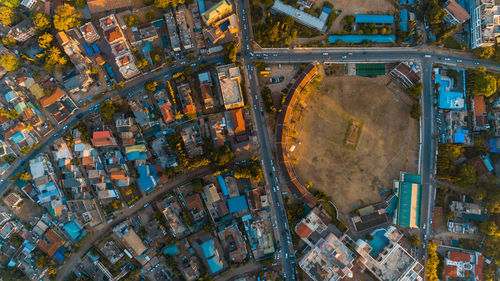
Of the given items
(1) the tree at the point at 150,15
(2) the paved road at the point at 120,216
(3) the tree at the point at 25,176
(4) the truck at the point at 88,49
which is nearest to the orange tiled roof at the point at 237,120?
(2) the paved road at the point at 120,216

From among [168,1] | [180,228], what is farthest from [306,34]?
[180,228]

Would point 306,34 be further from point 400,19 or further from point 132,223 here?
point 132,223

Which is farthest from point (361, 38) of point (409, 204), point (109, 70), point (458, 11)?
point (109, 70)

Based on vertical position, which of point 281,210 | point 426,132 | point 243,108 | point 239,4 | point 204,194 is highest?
point 239,4

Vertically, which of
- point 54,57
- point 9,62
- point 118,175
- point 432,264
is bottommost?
point 432,264

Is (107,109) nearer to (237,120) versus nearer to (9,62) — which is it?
(9,62)

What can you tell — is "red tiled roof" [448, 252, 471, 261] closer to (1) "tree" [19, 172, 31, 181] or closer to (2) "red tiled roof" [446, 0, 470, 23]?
(2) "red tiled roof" [446, 0, 470, 23]

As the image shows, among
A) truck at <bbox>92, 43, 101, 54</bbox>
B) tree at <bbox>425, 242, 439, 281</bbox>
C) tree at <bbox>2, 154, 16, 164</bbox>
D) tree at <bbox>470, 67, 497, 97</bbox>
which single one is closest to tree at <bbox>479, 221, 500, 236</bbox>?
tree at <bbox>425, 242, 439, 281</bbox>
